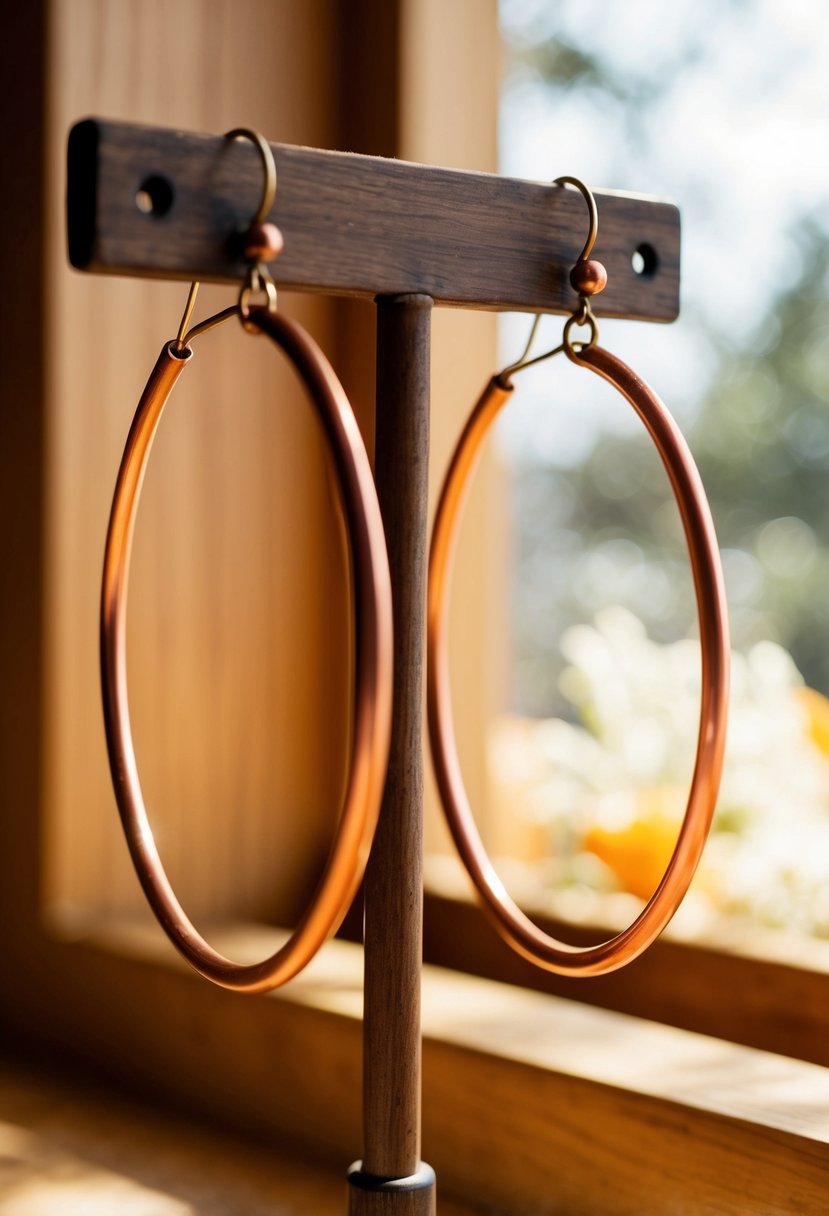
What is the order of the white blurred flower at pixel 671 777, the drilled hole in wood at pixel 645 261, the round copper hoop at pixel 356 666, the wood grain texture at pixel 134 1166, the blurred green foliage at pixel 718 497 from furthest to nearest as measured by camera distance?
the blurred green foliage at pixel 718 497 < the white blurred flower at pixel 671 777 < the wood grain texture at pixel 134 1166 < the drilled hole in wood at pixel 645 261 < the round copper hoop at pixel 356 666

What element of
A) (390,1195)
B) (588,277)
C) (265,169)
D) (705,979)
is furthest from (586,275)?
(705,979)

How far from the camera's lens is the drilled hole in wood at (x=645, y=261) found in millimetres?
445

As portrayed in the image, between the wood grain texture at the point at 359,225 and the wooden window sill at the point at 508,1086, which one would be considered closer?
the wood grain texture at the point at 359,225

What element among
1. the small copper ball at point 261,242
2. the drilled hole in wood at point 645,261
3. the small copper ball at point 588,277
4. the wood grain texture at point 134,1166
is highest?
the drilled hole in wood at point 645,261

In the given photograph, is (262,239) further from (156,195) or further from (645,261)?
(645,261)

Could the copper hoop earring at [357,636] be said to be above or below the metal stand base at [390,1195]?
above

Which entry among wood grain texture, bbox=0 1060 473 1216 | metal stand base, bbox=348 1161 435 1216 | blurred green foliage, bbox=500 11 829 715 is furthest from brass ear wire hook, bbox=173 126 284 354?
blurred green foliage, bbox=500 11 829 715

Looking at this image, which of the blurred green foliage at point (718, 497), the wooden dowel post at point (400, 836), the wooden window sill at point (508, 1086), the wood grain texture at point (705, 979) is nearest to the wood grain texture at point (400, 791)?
the wooden dowel post at point (400, 836)

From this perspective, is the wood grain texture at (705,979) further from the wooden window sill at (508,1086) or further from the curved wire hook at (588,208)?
the curved wire hook at (588,208)

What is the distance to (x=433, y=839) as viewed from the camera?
85 centimetres

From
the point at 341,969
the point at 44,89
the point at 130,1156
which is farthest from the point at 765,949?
the point at 44,89

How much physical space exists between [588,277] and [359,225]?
78mm

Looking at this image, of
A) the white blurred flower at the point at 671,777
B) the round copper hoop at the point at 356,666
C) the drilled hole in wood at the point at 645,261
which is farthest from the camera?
the white blurred flower at the point at 671,777

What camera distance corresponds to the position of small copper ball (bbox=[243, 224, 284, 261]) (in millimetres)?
360
